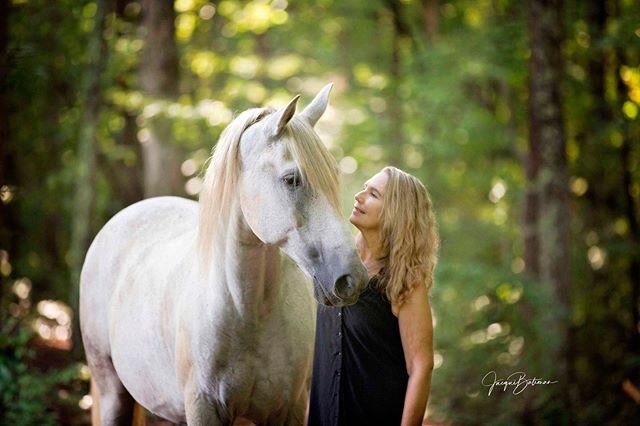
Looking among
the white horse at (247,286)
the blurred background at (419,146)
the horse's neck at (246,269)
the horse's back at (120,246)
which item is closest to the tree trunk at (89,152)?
the blurred background at (419,146)

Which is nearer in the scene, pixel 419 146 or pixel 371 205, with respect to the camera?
pixel 371 205

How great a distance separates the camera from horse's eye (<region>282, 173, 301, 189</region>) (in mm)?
2568

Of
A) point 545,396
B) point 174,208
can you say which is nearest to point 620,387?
point 545,396

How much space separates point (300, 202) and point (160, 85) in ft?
20.1

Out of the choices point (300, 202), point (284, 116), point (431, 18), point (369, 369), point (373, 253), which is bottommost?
point (431, 18)

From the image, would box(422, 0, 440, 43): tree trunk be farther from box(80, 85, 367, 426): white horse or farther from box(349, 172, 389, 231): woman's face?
box(349, 172, 389, 231): woman's face

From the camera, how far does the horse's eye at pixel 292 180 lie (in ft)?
8.43

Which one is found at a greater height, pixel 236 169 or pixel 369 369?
pixel 236 169

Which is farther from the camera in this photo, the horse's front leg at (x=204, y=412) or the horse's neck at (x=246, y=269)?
the horse's front leg at (x=204, y=412)

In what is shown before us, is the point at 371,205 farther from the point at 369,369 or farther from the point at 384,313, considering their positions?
the point at 369,369

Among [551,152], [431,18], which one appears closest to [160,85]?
[551,152]

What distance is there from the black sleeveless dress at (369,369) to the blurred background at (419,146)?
2.65 metres

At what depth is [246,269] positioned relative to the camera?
9.37ft

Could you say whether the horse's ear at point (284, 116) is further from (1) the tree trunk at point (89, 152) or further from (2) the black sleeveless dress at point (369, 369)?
(1) the tree trunk at point (89, 152)
